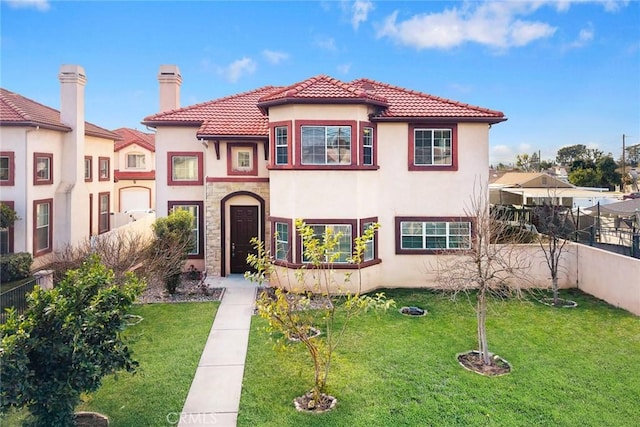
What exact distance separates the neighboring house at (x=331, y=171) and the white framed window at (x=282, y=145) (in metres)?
0.06

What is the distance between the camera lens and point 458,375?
351 inches

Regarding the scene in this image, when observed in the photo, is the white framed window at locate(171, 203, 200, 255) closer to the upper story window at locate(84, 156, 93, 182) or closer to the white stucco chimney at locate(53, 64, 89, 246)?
the white stucco chimney at locate(53, 64, 89, 246)

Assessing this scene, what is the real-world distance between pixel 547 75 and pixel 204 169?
21697 millimetres

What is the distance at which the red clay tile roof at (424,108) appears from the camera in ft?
52.1

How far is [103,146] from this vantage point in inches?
1043

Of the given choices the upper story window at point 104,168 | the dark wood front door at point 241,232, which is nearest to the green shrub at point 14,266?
the dark wood front door at point 241,232

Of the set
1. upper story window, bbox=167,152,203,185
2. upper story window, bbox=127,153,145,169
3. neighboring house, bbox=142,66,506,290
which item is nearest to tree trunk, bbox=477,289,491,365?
neighboring house, bbox=142,66,506,290

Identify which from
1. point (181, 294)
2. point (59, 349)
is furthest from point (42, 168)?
point (59, 349)

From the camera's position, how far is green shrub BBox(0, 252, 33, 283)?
55.9 ft

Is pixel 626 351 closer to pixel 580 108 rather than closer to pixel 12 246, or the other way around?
pixel 12 246

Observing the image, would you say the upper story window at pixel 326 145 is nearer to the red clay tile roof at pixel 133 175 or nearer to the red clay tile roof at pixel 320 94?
the red clay tile roof at pixel 320 94

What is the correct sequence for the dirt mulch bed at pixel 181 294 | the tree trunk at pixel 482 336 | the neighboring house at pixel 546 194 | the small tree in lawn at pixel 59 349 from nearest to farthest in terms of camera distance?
the small tree in lawn at pixel 59 349 < the tree trunk at pixel 482 336 < the dirt mulch bed at pixel 181 294 < the neighboring house at pixel 546 194

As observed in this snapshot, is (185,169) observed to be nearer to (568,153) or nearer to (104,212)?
(104,212)

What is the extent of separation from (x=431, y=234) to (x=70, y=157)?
19265 millimetres
